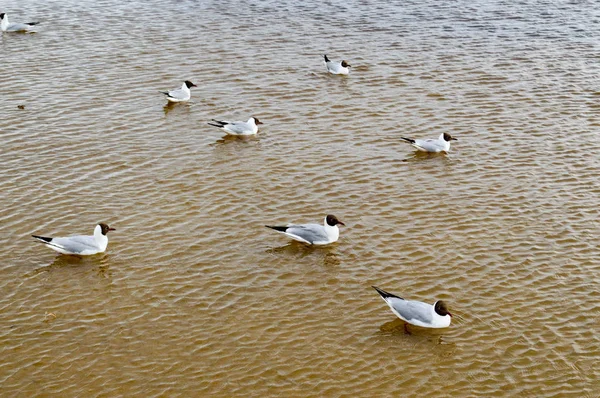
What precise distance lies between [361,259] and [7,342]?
5490mm

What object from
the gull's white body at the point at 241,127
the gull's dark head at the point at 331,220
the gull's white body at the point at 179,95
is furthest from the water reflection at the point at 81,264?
the gull's white body at the point at 179,95

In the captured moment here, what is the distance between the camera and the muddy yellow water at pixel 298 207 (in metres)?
11.6

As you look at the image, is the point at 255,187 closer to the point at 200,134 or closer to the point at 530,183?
the point at 200,134

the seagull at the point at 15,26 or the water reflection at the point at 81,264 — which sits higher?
the seagull at the point at 15,26

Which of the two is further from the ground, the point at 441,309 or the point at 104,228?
the point at 441,309

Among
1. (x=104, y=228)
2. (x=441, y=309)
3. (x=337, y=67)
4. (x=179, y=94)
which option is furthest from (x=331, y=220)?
(x=337, y=67)

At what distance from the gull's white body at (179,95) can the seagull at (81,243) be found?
21.7 ft

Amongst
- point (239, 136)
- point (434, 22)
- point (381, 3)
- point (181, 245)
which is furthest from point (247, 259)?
point (381, 3)

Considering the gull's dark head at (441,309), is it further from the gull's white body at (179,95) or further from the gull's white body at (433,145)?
the gull's white body at (179,95)

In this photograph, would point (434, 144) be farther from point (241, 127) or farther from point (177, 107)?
point (177, 107)

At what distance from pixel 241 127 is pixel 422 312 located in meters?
7.59

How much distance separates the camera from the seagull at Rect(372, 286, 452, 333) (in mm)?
12172

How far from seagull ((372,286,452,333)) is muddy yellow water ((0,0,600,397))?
0.23 meters

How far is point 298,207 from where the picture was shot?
51.5 feet
